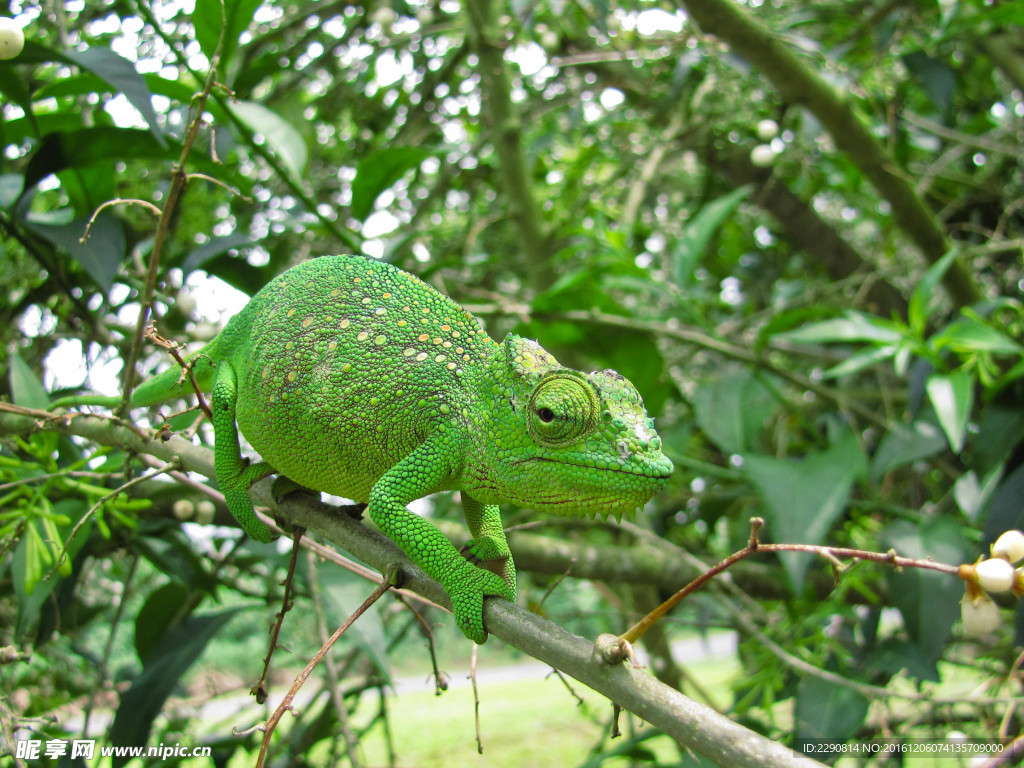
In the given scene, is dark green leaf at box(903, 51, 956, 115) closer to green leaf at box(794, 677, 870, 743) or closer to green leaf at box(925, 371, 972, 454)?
green leaf at box(925, 371, 972, 454)

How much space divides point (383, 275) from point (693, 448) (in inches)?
99.8

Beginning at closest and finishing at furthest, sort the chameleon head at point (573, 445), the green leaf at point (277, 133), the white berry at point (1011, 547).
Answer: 1. the white berry at point (1011, 547)
2. the chameleon head at point (573, 445)
3. the green leaf at point (277, 133)

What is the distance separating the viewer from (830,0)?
11.6ft

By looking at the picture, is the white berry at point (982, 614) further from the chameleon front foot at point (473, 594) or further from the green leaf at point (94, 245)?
the green leaf at point (94, 245)

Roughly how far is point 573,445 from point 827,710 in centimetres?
128

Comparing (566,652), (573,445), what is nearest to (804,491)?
(573,445)

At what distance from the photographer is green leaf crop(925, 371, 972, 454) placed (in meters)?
1.76

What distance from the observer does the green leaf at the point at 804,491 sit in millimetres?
1790

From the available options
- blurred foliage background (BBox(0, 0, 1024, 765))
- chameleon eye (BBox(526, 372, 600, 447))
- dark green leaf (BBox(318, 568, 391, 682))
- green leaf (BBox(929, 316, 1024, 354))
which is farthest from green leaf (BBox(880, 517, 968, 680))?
chameleon eye (BBox(526, 372, 600, 447))

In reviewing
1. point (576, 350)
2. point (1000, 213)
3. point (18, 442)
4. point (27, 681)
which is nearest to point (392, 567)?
point (18, 442)

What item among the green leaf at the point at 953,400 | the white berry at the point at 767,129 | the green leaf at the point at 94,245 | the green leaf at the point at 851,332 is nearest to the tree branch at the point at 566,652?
the green leaf at the point at 94,245

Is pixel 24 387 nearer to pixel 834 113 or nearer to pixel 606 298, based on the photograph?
pixel 606 298

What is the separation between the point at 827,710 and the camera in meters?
1.73

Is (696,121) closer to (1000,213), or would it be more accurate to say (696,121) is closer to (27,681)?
(1000,213)
